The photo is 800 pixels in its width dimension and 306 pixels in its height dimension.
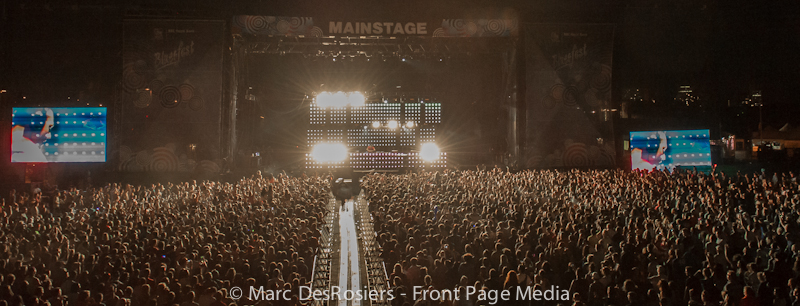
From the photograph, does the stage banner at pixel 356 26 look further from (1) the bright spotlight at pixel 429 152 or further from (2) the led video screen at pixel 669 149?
(2) the led video screen at pixel 669 149

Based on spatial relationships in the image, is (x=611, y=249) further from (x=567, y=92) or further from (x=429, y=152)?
(x=429, y=152)

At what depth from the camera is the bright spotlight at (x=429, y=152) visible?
79.8 ft

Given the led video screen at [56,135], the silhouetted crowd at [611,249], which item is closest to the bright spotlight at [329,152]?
the led video screen at [56,135]

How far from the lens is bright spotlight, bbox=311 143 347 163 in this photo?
79.7 ft

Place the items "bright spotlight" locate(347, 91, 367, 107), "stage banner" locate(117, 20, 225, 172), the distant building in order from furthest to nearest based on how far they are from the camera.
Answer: the distant building
"bright spotlight" locate(347, 91, 367, 107)
"stage banner" locate(117, 20, 225, 172)

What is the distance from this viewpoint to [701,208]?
9555mm

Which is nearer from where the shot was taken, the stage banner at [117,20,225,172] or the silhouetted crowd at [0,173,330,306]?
the silhouetted crowd at [0,173,330,306]

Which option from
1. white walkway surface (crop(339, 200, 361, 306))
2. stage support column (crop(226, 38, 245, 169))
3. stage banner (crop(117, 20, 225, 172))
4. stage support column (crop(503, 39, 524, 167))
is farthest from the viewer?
stage support column (crop(503, 39, 524, 167))

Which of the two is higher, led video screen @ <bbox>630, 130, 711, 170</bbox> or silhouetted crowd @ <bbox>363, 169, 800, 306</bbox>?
led video screen @ <bbox>630, 130, 711, 170</bbox>

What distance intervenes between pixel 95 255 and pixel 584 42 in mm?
20145

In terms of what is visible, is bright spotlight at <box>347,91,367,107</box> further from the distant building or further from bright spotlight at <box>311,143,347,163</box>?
the distant building

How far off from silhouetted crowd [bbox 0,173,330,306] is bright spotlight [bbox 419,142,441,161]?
1372 centimetres

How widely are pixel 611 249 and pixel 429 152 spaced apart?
59.7 feet

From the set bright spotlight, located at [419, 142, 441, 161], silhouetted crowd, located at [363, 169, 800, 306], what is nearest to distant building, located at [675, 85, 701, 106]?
bright spotlight, located at [419, 142, 441, 161]
